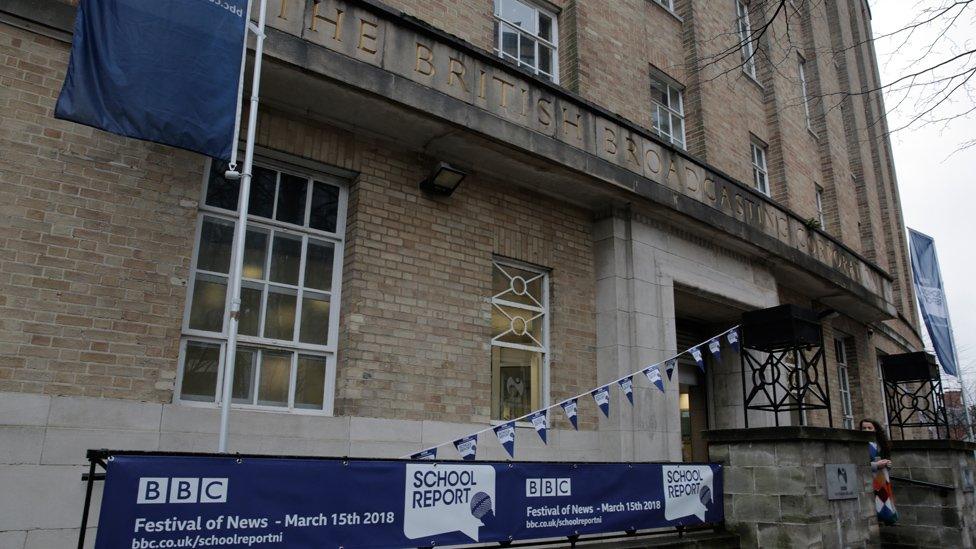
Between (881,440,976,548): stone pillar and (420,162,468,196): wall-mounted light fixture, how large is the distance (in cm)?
855

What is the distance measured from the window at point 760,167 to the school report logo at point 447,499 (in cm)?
1212

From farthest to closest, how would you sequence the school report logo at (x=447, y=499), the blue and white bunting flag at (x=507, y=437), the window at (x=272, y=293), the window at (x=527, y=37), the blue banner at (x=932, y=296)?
the blue banner at (x=932, y=296) → the window at (x=527, y=37) → the blue and white bunting flag at (x=507, y=437) → the window at (x=272, y=293) → the school report logo at (x=447, y=499)

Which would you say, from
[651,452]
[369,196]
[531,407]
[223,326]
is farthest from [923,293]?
[223,326]

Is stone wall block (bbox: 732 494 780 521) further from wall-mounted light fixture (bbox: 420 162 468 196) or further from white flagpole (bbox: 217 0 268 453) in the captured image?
white flagpole (bbox: 217 0 268 453)

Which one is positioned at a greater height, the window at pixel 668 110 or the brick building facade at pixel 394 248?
the window at pixel 668 110

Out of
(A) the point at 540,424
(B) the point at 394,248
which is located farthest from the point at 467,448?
(B) the point at 394,248

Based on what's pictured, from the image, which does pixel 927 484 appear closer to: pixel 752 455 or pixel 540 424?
pixel 752 455

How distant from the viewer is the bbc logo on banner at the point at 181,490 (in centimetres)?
399

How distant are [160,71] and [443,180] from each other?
334 cm

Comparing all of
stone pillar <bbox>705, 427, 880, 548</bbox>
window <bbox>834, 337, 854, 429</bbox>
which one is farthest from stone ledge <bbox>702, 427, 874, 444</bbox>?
window <bbox>834, 337, 854, 429</bbox>

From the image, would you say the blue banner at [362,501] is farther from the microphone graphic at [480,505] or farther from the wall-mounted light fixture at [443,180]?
the wall-mounted light fixture at [443,180]

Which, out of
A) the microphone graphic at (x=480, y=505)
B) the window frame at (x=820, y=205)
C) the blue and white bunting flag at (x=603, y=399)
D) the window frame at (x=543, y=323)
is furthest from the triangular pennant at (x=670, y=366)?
the window frame at (x=820, y=205)

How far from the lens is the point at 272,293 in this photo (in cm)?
720

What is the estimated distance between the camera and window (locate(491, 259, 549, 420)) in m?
8.74
